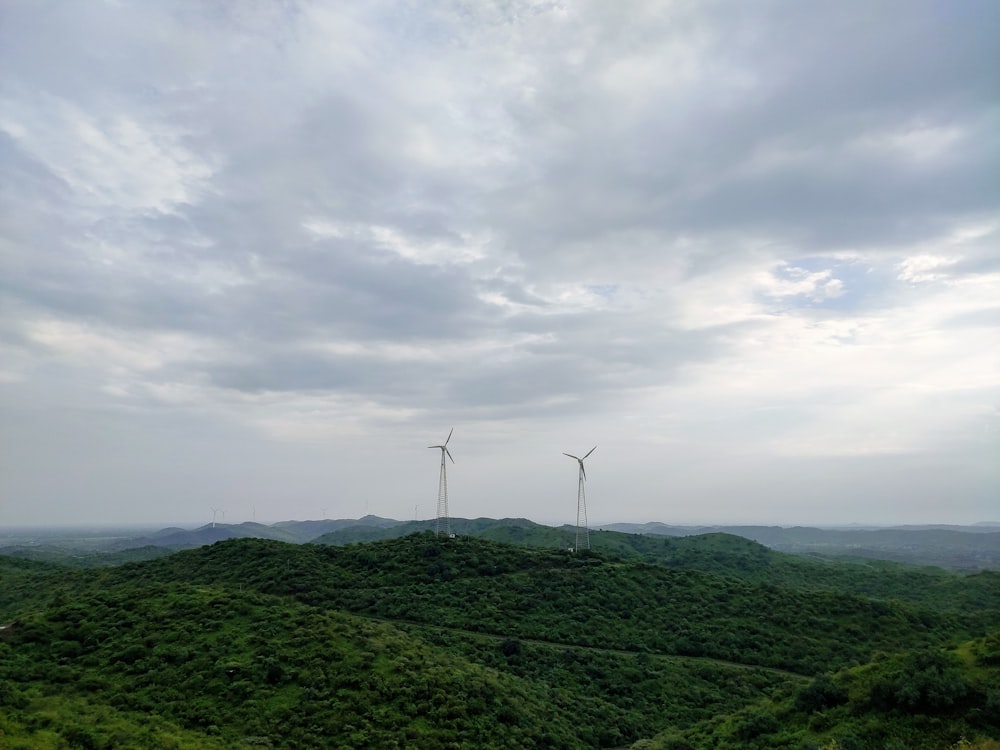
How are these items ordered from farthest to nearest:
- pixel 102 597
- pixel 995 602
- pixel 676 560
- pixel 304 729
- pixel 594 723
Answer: pixel 676 560
pixel 995 602
pixel 102 597
pixel 594 723
pixel 304 729

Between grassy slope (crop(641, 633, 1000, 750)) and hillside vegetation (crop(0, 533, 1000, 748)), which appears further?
hillside vegetation (crop(0, 533, 1000, 748))

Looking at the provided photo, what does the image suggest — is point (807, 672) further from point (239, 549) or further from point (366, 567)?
point (239, 549)

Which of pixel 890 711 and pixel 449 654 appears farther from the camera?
pixel 449 654

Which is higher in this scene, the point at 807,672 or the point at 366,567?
the point at 366,567

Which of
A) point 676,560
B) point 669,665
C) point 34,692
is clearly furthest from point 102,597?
point 676,560

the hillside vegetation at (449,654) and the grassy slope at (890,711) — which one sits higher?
the grassy slope at (890,711)

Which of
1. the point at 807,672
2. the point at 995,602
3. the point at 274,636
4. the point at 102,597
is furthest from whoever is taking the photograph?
the point at 995,602

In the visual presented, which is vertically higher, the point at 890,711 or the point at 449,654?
the point at 890,711

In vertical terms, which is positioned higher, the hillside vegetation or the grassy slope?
the grassy slope
